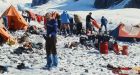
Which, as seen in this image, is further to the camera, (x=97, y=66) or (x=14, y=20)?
(x=14, y=20)

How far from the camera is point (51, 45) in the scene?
53.8 feet

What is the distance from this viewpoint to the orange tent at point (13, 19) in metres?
30.5

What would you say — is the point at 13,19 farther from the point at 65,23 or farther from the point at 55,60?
the point at 55,60

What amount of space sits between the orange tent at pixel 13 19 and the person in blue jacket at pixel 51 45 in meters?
14.1

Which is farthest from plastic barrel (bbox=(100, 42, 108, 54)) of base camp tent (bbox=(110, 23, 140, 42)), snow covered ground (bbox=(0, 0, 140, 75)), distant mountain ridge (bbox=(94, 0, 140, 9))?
distant mountain ridge (bbox=(94, 0, 140, 9))

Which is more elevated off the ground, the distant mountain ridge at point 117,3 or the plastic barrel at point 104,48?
the distant mountain ridge at point 117,3

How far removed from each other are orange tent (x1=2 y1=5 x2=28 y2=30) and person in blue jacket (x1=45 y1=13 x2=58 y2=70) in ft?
46.2

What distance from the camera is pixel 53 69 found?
16266 millimetres

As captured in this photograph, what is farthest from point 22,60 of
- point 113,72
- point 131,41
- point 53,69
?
point 131,41

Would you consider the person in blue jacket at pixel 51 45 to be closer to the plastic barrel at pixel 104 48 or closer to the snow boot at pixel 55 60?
the snow boot at pixel 55 60

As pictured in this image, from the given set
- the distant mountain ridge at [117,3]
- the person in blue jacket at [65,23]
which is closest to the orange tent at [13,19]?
the person in blue jacket at [65,23]

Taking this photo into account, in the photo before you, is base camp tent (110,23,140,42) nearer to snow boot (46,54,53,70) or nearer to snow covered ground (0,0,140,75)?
snow covered ground (0,0,140,75)

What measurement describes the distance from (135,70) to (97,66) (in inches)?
69.4

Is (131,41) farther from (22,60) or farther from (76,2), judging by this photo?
(76,2)
